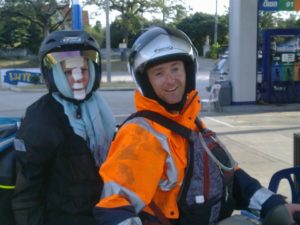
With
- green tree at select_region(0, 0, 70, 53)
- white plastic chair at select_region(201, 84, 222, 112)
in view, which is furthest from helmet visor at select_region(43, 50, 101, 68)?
green tree at select_region(0, 0, 70, 53)

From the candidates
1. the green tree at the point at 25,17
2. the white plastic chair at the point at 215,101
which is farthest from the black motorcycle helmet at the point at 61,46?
the green tree at the point at 25,17

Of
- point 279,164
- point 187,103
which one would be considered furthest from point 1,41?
point 187,103

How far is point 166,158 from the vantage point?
195 centimetres

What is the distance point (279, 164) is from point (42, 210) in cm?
490

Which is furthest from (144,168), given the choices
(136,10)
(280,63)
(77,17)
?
(136,10)

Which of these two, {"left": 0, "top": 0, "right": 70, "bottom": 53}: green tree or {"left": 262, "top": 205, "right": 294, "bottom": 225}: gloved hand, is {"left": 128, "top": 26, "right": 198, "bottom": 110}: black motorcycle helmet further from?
{"left": 0, "top": 0, "right": 70, "bottom": 53}: green tree

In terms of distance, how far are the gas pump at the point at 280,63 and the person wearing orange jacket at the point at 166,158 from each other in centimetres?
1175

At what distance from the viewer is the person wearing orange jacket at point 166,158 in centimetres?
186

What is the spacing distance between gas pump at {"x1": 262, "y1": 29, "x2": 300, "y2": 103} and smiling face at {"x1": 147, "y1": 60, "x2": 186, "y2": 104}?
1190 centimetres

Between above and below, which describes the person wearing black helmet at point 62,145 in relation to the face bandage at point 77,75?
below

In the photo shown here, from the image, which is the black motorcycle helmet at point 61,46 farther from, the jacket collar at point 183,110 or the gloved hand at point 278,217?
the gloved hand at point 278,217

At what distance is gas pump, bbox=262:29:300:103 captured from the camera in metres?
13.6

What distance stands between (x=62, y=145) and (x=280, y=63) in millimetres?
11920

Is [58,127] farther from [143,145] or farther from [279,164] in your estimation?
[279,164]
